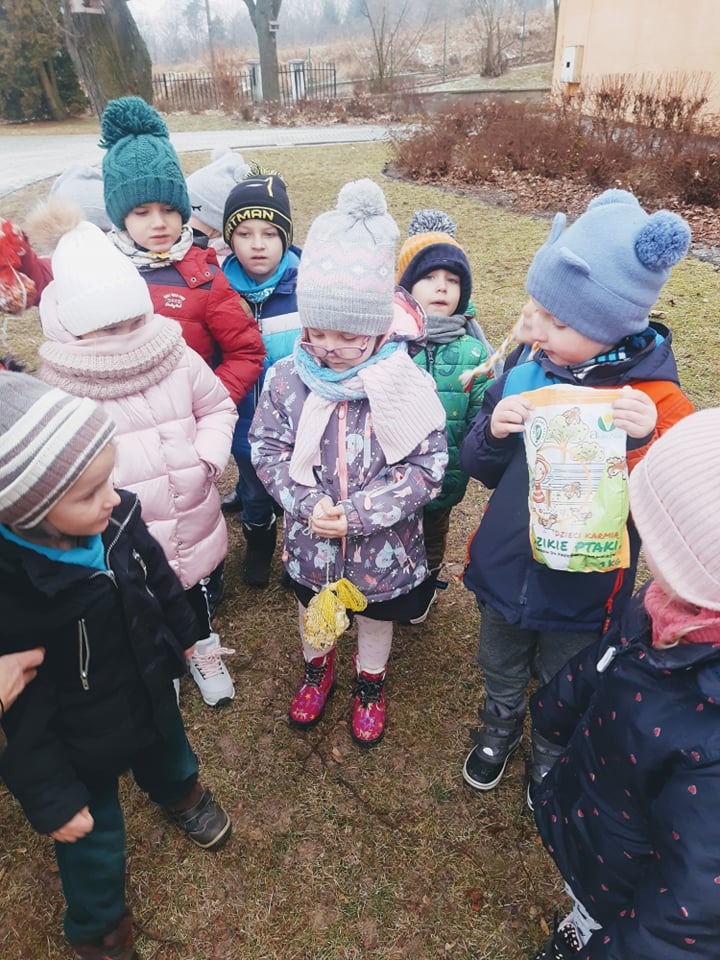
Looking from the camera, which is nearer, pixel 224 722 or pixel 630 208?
pixel 630 208

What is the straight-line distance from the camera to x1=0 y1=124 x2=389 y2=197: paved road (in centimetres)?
1257

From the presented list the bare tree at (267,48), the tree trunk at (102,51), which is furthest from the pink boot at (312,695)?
the bare tree at (267,48)

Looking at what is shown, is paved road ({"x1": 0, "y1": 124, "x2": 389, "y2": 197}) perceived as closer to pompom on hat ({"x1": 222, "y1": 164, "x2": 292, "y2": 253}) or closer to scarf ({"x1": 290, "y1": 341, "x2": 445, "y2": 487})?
pompom on hat ({"x1": 222, "y1": 164, "x2": 292, "y2": 253})

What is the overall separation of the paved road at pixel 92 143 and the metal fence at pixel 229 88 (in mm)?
5981

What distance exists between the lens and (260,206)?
261cm

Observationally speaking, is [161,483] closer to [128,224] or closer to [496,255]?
[128,224]

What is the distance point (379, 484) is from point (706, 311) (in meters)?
5.27

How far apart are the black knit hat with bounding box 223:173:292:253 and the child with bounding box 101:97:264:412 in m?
0.20

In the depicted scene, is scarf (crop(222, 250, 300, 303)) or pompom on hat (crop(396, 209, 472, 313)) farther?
scarf (crop(222, 250, 300, 303))

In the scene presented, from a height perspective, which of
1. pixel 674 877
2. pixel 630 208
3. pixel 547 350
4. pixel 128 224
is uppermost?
pixel 630 208

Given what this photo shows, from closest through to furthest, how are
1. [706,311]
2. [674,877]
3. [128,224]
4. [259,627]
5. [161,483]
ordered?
1. [674,877]
2. [161,483]
3. [128,224]
4. [259,627]
5. [706,311]

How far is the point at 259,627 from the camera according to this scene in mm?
2898

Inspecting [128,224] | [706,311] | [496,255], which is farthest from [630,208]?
[496,255]

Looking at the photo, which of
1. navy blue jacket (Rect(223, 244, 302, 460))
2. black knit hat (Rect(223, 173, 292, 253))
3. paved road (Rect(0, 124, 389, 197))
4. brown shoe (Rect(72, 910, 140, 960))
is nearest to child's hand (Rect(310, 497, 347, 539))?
navy blue jacket (Rect(223, 244, 302, 460))
